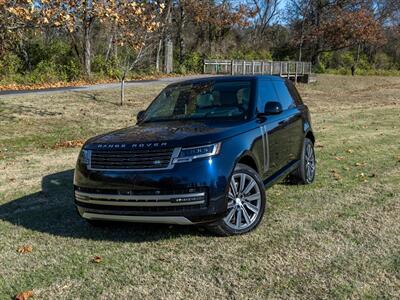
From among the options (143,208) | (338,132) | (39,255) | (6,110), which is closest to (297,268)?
(143,208)

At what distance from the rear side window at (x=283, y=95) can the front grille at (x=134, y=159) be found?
2.52 meters

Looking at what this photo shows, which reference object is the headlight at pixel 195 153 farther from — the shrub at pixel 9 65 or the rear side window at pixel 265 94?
the shrub at pixel 9 65

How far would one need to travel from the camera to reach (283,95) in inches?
261

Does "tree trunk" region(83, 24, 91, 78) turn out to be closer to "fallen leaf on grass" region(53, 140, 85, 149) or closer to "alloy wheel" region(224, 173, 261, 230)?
"fallen leaf on grass" region(53, 140, 85, 149)

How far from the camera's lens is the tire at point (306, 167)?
680 centimetres

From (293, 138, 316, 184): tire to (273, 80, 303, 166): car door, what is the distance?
0.17 m

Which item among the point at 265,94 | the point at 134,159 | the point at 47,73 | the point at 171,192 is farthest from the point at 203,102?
the point at 47,73

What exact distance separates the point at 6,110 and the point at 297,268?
1286 centimetres

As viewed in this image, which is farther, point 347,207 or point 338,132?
point 338,132

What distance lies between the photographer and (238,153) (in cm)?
477

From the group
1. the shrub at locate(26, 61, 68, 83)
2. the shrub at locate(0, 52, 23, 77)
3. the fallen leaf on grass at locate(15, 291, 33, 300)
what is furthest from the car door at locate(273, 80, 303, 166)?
the shrub at locate(0, 52, 23, 77)

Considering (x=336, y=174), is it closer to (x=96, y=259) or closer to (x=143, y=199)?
(x=143, y=199)

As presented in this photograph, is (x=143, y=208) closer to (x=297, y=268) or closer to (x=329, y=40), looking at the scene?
(x=297, y=268)

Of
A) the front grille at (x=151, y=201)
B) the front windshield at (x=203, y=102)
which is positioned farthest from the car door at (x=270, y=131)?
the front grille at (x=151, y=201)
